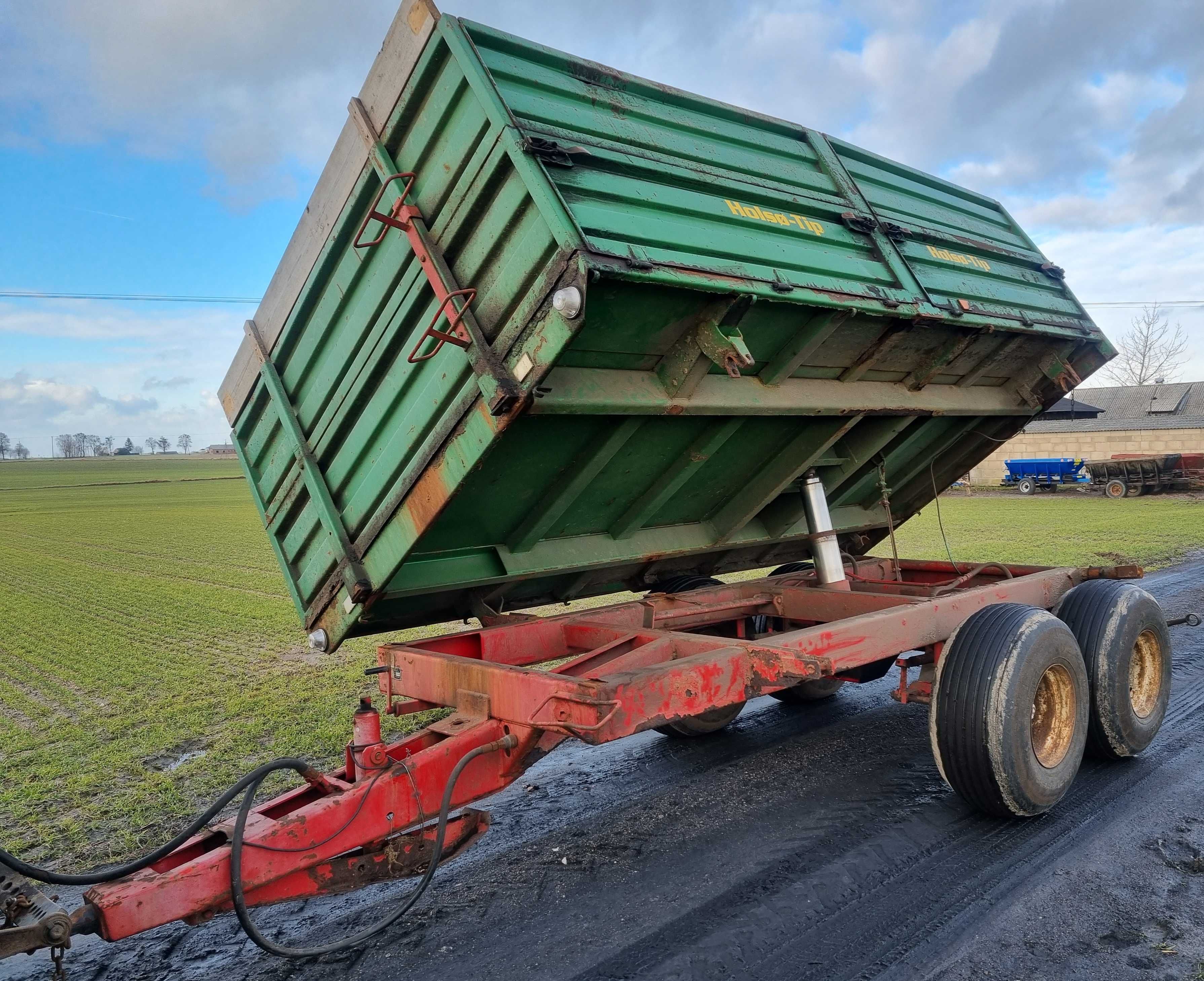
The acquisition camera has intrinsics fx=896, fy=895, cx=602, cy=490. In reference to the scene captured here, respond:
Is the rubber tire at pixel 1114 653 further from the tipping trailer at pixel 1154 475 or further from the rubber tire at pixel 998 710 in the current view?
the tipping trailer at pixel 1154 475

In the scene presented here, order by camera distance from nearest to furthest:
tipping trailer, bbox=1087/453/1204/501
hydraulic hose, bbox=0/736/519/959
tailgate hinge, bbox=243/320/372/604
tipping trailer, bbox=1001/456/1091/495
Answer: hydraulic hose, bbox=0/736/519/959 < tailgate hinge, bbox=243/320/372/604 < tipping trailer, bbox=1087/453/1204/501 < tipping trailer, bbox=1001/456/1091/495

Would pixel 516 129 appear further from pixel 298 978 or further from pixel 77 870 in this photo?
pixel 77 870

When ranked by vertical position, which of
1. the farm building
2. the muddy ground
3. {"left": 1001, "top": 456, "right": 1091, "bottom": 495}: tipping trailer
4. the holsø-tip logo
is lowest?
the muddy ground

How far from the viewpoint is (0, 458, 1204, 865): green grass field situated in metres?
5.10

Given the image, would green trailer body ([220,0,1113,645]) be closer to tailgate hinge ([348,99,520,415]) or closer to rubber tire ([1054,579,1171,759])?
tailgate hinge ([348,99,520,415])

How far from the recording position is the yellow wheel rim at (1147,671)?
528 centimetres

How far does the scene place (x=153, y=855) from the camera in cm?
283

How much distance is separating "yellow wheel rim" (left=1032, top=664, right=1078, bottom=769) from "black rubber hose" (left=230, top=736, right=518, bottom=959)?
9.31ft

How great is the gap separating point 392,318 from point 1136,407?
1988 inches

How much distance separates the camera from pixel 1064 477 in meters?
32.9

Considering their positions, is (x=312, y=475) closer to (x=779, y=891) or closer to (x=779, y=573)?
(x=779, y=891)

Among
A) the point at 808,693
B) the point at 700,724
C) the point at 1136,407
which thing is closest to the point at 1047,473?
the point at 1136,407

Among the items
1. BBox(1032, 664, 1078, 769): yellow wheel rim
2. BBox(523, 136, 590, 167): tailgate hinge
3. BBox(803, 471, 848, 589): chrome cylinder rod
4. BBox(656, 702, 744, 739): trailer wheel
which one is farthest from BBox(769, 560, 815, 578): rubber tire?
BBox(523, 136, 590, 167): tailgate hinge

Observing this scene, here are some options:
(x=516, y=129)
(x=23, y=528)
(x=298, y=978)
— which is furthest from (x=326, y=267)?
(x=23, y=528)
